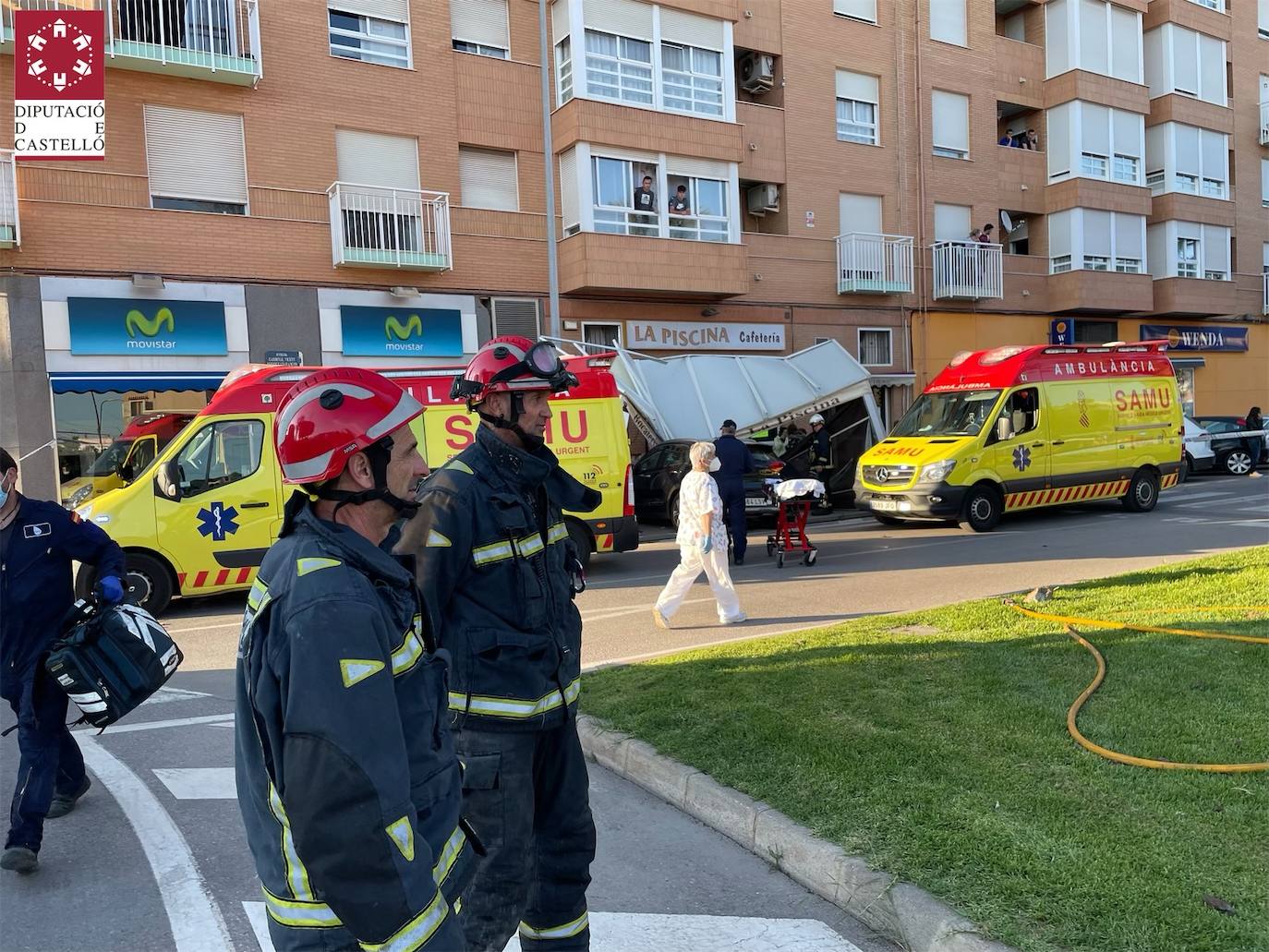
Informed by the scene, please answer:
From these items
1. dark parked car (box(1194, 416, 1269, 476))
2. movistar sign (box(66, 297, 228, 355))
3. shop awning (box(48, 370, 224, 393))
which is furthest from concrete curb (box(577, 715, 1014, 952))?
dark parked car (box(1194, 416, 1269, 476))

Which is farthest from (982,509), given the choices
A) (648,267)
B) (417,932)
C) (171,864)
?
(417,932)

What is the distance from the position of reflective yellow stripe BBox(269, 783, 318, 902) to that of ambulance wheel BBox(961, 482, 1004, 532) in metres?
13.5

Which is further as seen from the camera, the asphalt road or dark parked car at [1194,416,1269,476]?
dark parked car at [1194,416,1269,476]

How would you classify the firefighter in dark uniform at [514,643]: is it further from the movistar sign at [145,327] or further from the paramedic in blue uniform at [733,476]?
the movistar sign at [145,327]

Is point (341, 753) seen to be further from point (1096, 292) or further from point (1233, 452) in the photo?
point (1096, 292)

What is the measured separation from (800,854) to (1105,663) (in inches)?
117

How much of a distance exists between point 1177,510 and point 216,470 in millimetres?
14905

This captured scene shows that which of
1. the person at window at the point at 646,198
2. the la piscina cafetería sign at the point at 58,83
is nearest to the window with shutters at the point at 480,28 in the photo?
the person at window at the point at 646,198

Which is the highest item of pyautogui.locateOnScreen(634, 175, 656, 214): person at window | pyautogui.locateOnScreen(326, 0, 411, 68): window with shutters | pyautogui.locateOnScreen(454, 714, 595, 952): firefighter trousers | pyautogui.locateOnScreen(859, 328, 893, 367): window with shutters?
pyautogui.locateOnScreen(326, 0, 411, 68): window with shutters

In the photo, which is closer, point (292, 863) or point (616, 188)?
point (292, 863)

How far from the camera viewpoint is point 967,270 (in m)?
24.6

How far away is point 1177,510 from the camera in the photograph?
16.1 m

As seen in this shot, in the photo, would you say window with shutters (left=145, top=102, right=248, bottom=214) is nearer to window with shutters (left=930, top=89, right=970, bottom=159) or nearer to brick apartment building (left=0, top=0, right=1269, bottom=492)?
brick apartment building (left=0, top=0, right=1269, bottom=492)

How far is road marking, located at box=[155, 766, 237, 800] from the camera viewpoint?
4746 mm
